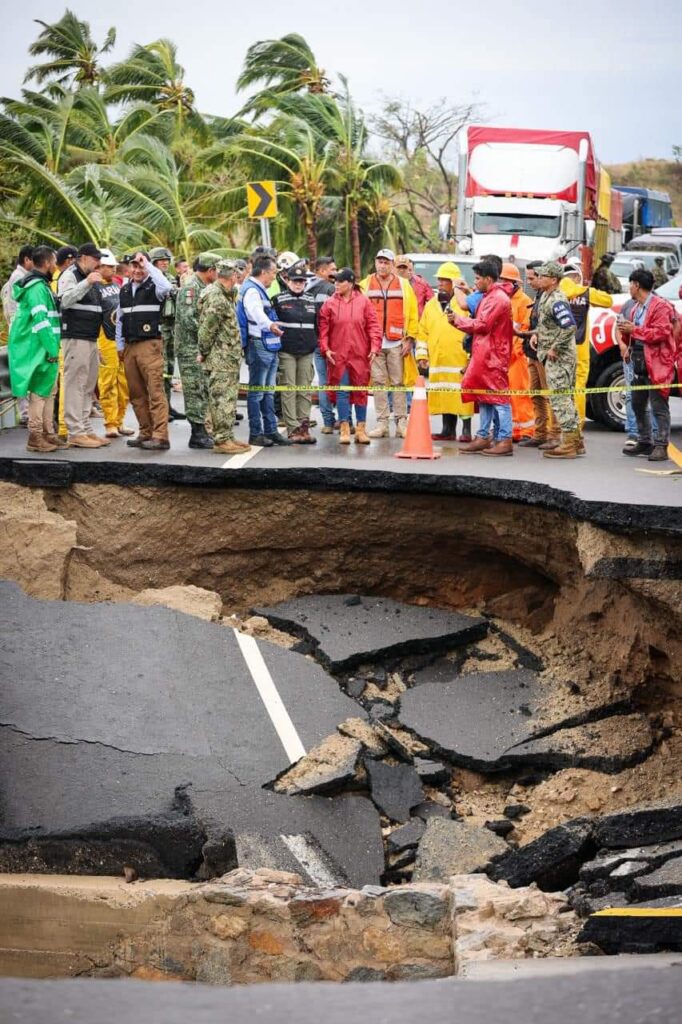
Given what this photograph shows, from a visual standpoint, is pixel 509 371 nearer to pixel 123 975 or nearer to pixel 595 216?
pixel 123 975

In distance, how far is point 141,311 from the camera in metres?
11.8

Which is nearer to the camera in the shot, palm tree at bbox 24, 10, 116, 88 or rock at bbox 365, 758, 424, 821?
rock at bbox 365, 758, 424, 821

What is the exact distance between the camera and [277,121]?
30438mm

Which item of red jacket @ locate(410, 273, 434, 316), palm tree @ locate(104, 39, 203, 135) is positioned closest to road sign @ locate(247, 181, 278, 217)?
red jacket @ locate(410, 273, 434, 316)

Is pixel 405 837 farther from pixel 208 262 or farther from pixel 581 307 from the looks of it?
pixel 208 262

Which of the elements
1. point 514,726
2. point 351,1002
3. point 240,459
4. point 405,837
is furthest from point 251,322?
point 351,1002

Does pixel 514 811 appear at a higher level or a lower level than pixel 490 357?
lower

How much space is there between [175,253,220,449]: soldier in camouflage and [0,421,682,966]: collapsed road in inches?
47.4

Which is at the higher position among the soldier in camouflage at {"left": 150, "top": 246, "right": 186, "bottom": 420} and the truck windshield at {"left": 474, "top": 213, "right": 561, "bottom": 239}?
the truck windshield at {"left": 474, "top": 213, "right": 561, "bottom": 239}

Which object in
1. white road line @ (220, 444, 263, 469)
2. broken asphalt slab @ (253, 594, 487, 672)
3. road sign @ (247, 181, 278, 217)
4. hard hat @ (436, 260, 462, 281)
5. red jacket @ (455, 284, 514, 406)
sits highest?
road sign @ (247, 181, 278, 217)

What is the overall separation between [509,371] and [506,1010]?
35.4 ft

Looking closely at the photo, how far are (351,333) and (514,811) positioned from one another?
221 inches

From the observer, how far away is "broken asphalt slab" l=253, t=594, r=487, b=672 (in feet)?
34.8

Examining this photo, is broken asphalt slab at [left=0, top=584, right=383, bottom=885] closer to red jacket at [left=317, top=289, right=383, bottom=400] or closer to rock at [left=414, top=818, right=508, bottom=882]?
rock at [left=414, top=818, right=508, bottom=882]
